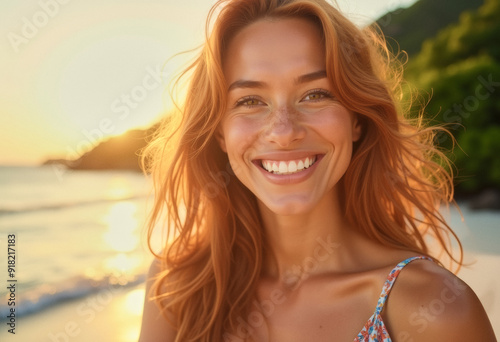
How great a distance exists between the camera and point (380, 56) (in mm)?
2896

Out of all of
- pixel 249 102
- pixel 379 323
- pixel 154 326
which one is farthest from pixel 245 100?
pixel 154 326

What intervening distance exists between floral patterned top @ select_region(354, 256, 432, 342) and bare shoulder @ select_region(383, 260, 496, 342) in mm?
26

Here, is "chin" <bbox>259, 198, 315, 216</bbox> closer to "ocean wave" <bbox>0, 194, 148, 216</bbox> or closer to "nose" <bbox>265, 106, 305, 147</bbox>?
"nose" <bbox>265, 106, 305, 147</bbox>

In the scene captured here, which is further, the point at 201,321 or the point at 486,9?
the point at 486,9

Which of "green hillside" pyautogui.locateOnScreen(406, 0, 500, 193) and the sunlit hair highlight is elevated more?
the sunlit hair highlight

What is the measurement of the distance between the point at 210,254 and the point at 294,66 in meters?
1.23

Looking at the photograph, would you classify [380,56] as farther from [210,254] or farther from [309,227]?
[210,254]

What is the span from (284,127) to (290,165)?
190mm

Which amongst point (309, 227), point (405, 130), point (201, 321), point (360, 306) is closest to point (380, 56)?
point (405, 130)

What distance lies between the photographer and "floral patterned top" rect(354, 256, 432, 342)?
2.30 m

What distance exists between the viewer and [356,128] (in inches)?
108

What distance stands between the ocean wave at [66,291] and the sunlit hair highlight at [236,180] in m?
4.91

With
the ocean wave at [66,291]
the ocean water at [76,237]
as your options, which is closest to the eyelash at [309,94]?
the ocean water at [76,237]

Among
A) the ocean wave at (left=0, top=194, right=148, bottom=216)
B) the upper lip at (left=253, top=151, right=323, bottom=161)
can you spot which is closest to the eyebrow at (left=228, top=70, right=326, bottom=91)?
the upper lip at (left=253, top=151, right=323, bottom=161)
